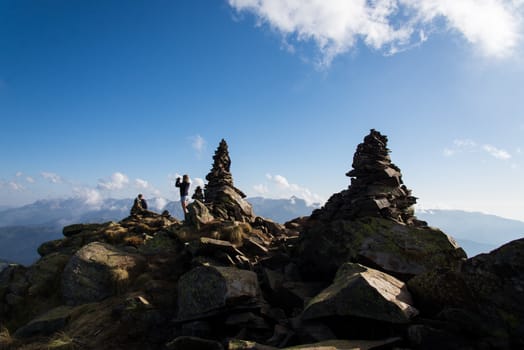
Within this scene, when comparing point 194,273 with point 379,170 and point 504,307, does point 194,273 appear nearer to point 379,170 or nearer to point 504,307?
point 504,307

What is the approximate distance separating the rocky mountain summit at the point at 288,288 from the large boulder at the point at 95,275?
0.25ft

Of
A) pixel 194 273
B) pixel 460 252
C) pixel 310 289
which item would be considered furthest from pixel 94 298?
pixel 460 252

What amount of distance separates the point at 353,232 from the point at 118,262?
15926mm

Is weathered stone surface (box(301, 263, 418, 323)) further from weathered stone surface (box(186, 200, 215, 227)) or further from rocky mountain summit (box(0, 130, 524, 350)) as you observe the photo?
weathered stone surface (box(186, 200, 215, 227))

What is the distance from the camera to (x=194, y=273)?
15.0 m

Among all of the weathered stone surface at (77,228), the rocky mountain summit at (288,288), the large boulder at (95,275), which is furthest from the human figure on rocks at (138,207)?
the large boulder at (95,275)

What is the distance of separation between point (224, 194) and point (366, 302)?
2736cm

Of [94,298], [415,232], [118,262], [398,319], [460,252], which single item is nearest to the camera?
[398,319]

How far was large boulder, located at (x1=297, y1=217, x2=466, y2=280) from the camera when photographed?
45.8 feet

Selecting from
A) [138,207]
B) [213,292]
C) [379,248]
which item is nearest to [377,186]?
[379,248]

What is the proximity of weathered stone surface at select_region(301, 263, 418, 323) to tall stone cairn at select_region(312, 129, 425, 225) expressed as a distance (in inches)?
366

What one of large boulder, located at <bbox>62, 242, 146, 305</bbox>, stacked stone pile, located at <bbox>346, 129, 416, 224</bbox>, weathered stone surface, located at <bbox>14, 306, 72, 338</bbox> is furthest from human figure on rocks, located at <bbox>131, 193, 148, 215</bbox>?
stacked stone pile, located at <bbox>346, 129, 416, 224</bbox>

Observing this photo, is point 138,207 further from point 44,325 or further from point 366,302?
point 366,302

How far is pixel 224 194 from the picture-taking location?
35625 mm
